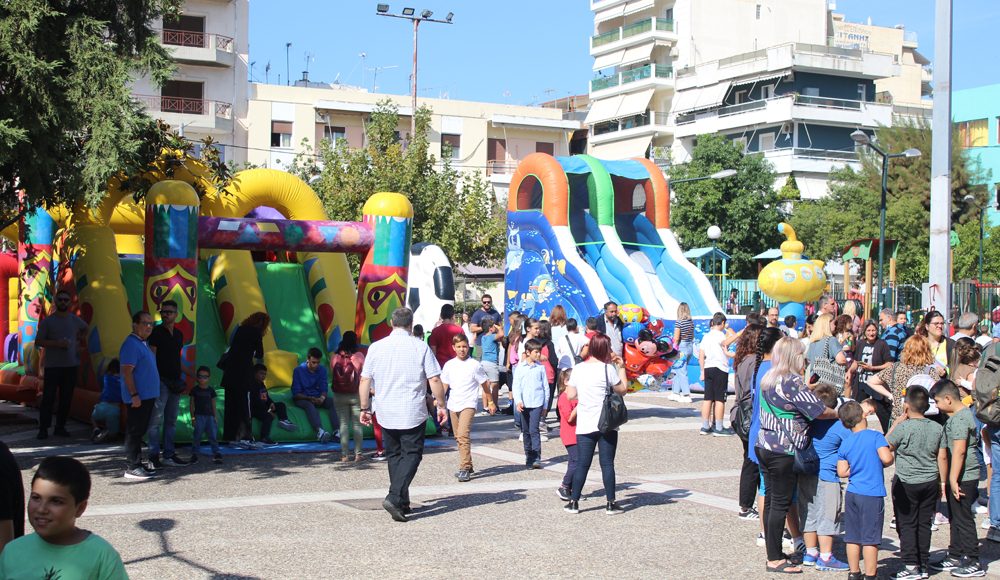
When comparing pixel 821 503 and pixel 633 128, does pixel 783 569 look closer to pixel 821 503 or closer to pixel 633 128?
pixel 821 503

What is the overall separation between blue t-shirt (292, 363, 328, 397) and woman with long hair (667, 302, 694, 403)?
7.50 m

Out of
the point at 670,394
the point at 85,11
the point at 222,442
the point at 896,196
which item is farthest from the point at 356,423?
the point at 896,196

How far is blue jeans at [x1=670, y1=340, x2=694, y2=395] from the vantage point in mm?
19578

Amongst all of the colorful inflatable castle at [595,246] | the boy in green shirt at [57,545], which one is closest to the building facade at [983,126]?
the colorful inflatable castle at [595,246]

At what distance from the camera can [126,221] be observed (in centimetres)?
1650

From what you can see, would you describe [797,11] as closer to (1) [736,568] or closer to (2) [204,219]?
(2) [204,219]

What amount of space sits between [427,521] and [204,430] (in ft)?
12.7

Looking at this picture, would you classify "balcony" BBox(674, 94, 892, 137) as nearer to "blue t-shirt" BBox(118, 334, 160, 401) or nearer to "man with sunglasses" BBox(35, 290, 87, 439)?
"man with sunglasses" BBox(35, 290, 87, 439)

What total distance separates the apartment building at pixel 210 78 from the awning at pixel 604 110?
20.8 m

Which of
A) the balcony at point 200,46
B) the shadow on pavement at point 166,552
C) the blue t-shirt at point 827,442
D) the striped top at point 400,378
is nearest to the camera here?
the shadow on pavement at point 166,552

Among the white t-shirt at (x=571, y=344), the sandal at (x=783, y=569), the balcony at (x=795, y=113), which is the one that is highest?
the balcony at (x=795, y=113)

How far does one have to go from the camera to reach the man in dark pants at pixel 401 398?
9.21 m

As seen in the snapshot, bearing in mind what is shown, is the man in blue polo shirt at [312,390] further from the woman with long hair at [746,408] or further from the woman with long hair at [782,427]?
the woman with long hair at [782,427]

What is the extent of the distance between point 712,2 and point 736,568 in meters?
59.1
